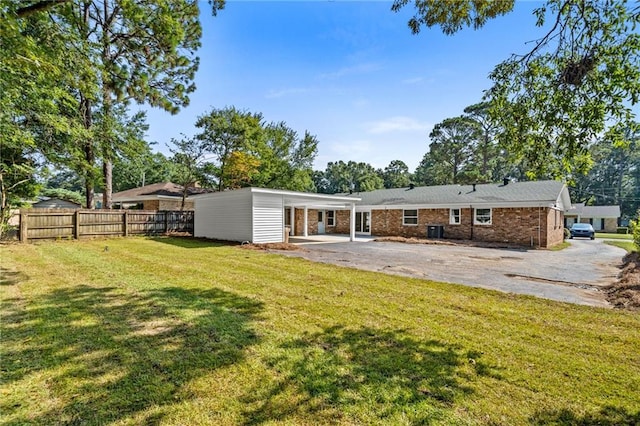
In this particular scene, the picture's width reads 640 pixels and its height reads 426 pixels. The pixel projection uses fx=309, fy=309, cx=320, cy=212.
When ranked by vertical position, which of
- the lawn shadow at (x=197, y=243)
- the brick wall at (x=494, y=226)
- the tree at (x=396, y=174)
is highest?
the tree at (x=396, y=174)

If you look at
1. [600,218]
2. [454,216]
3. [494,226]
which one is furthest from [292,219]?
[600,218]

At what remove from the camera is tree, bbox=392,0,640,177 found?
3.40m

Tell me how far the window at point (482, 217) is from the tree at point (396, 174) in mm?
31091

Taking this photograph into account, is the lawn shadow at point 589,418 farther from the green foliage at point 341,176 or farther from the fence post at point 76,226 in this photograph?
the green foliage at point 341,176

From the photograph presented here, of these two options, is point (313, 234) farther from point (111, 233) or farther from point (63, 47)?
point (63, 47)

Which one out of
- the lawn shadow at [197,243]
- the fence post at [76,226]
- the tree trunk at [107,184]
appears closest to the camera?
the lawn shadow at [197,243]

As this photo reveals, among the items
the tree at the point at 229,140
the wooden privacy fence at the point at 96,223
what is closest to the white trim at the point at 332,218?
the tree at the point at 229,140

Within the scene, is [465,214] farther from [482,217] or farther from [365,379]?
[365,379]

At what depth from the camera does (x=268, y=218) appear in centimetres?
1446

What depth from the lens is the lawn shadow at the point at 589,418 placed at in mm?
2312

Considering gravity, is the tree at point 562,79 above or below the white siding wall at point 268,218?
above

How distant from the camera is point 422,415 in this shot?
7.68 ft

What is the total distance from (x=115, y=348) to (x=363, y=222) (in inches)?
845

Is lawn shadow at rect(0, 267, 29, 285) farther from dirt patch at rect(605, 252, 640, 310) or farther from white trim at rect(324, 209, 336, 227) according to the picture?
white trim at rect(324, 209, 336, 227)
